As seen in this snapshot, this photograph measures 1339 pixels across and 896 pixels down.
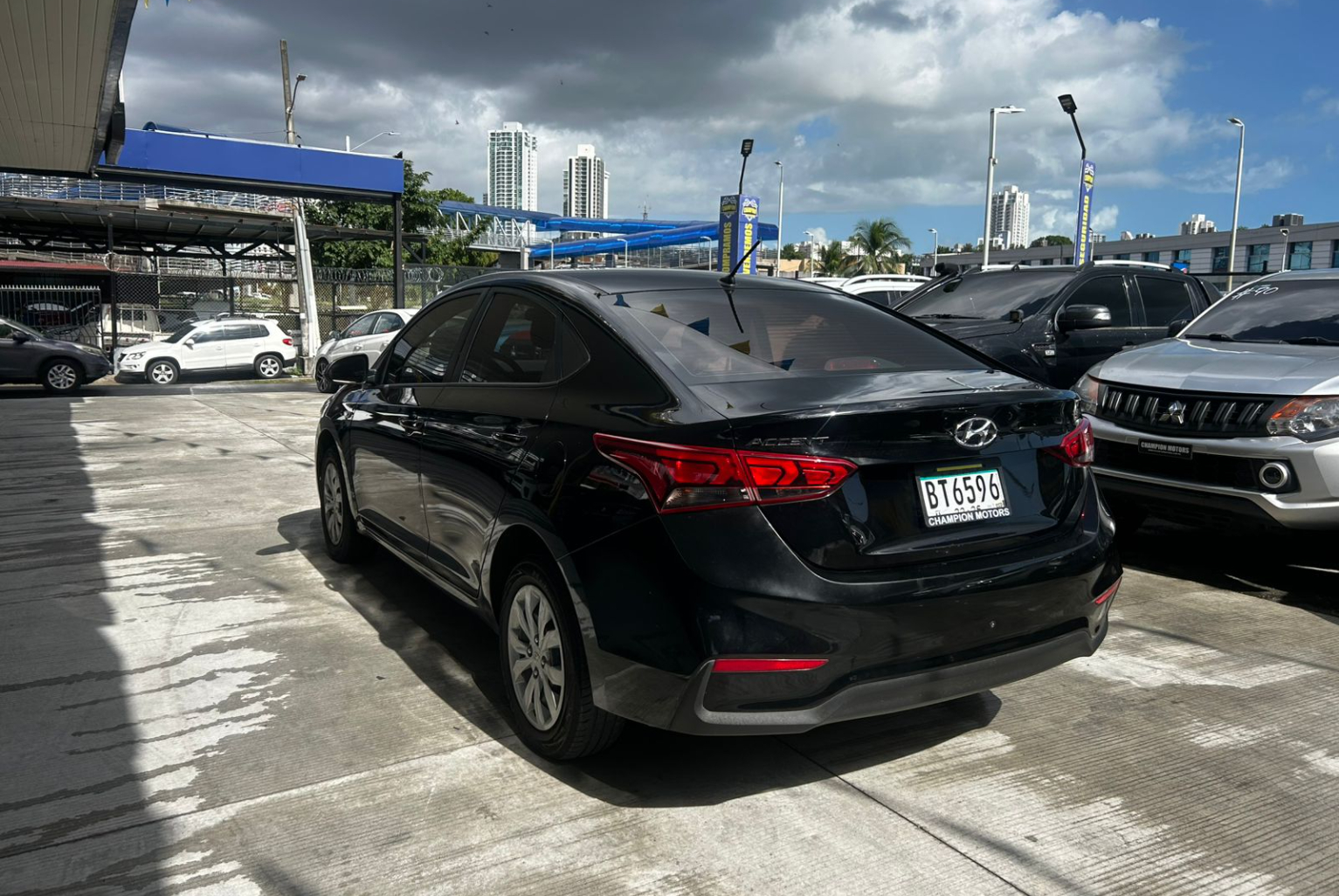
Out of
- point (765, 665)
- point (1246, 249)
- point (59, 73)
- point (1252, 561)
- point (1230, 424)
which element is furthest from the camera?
point (1246, 249)

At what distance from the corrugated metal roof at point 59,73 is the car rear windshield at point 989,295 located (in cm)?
818

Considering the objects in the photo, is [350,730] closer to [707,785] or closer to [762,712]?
[707,785]

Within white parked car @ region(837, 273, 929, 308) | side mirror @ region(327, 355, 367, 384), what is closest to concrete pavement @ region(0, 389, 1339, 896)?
side mirror @ region(327, 355, 367, 384)

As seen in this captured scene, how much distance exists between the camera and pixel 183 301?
95.3 ft

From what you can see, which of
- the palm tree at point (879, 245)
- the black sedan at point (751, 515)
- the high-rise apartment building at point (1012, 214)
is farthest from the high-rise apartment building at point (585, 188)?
the black sedan at point (751, 515)

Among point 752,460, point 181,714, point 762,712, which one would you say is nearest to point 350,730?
point 181,714

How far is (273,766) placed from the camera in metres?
3.28

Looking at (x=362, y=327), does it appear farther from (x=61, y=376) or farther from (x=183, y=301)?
(x=183, y=301)

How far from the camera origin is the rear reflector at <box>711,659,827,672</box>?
2652 millimetres

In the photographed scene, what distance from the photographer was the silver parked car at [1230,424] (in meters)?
4.91

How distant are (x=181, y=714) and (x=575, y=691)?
1.66m

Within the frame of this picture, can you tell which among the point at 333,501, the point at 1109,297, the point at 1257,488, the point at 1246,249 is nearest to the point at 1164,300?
the point at 1109,297

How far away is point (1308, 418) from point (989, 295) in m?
4.29

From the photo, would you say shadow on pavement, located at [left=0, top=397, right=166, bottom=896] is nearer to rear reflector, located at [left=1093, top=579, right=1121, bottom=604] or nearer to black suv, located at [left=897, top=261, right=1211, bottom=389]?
rear reflector, located at [left=1093, top=579, right=1121, bottom=604]
